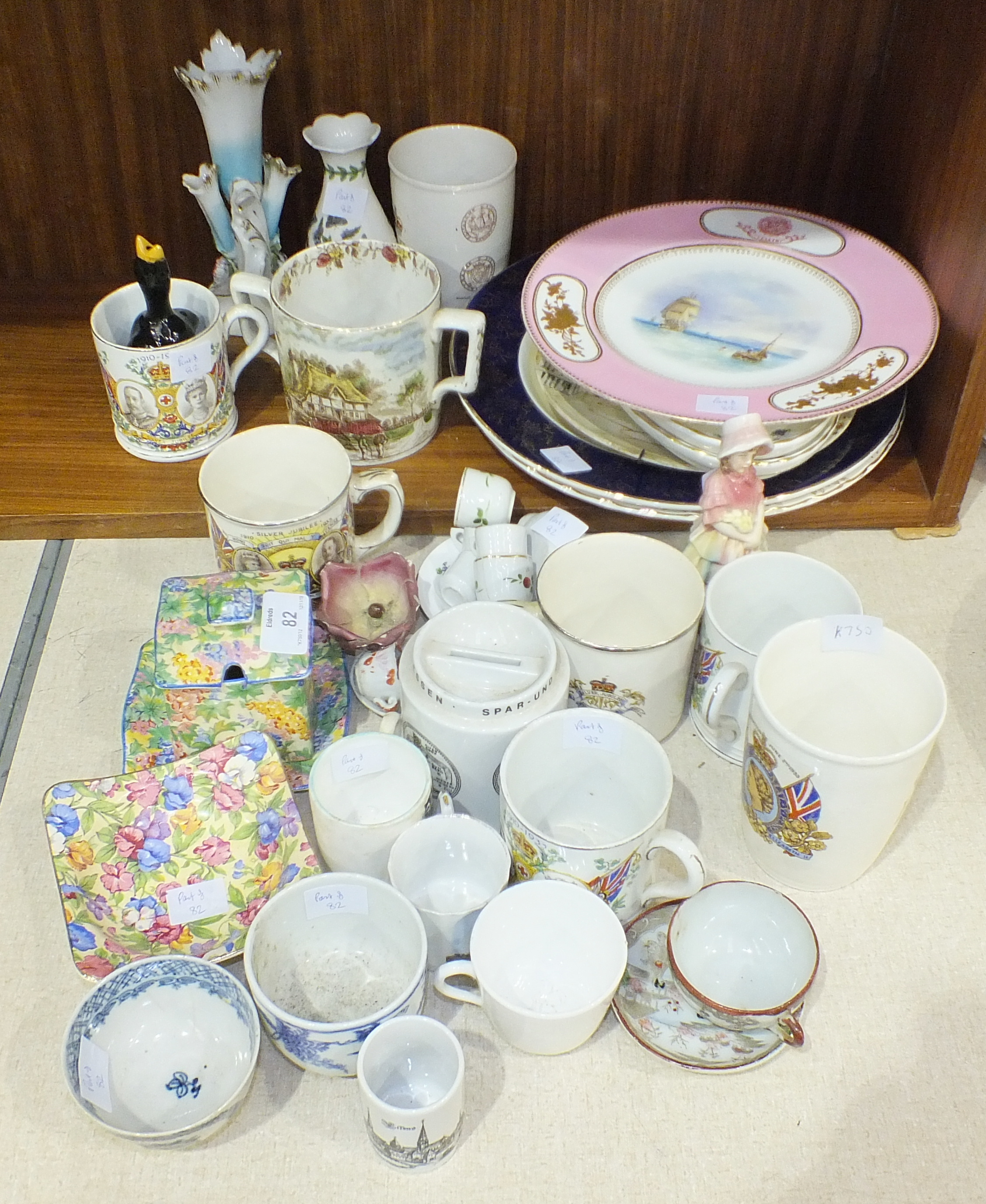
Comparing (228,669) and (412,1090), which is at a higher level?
(228,669)

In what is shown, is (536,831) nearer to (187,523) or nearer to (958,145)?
(187,523)

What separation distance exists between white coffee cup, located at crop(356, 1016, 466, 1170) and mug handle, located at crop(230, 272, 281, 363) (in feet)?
1.96

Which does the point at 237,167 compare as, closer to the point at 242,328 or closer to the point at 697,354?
the point at 242,328

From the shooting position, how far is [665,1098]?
73 cm

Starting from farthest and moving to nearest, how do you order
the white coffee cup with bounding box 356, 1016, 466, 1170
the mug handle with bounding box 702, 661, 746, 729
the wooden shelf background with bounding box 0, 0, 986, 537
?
the wooden shelf background with bounding box 0, 0, 986, 537 < the mug handle with bounding box 702, 661, 746, 729 < the white coffee cup with bounding box 356, 1016, 466, 1170

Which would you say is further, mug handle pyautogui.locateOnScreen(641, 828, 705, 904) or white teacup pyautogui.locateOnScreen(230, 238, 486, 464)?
white teacup pyautogui.locateOnScreen(230, 238, 486, 464)

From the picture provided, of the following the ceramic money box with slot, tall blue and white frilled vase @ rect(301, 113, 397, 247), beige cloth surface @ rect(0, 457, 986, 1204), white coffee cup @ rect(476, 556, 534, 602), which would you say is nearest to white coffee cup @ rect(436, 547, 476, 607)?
white coffee cup @ rect(476, 556, 534, 602)

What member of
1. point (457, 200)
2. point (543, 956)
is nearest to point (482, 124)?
point (457, 200)

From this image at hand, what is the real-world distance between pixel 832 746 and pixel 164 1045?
1.69 feet

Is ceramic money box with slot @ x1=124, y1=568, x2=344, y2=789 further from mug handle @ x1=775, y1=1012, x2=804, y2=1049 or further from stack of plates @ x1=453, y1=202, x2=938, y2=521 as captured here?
mug handle @ x1=775, y1=1012, x2=804, y2=1049

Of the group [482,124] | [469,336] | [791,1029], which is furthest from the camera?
[482,124]

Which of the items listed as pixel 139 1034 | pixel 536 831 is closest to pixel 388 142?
pixel 536 831

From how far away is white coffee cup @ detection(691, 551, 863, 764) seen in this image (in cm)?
→ 87

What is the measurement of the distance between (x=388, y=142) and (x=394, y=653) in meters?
0.57
